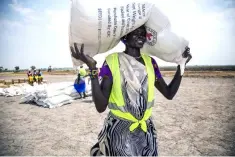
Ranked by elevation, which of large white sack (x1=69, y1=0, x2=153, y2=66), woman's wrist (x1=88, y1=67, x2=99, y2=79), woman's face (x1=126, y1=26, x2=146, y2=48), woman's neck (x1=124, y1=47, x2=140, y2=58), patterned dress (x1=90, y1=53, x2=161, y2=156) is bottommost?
patterned dress (x1=90, y1=53, x2=161, y2=156)

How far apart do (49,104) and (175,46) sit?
6179 millimetres

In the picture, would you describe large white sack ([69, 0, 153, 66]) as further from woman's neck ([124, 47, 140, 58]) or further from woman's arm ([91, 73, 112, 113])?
woman's arm ([91, 73, 112, 113])

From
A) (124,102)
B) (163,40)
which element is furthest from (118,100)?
(163,40)

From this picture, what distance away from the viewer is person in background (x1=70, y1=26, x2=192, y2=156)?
129cm

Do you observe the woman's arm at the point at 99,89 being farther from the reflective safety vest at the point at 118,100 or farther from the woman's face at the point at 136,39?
the woman's face at the point at 136,39

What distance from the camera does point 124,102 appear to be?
1.32 metres

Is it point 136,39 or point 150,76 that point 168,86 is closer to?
point 150,76

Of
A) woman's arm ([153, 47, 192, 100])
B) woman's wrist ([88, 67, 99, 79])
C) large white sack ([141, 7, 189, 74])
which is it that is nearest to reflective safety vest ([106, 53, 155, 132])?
woman's wrist ([88, 67, 99, 79])

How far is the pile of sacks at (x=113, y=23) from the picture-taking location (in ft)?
4.36

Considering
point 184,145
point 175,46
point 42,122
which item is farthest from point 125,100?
point 42,122

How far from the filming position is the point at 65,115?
5.88m

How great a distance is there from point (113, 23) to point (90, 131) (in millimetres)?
3352

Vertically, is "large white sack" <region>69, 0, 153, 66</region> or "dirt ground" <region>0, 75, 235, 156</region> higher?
"large white sack" <region>69, 0, 153, 66</region>

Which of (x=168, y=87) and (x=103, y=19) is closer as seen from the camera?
(x=103, y=19)
